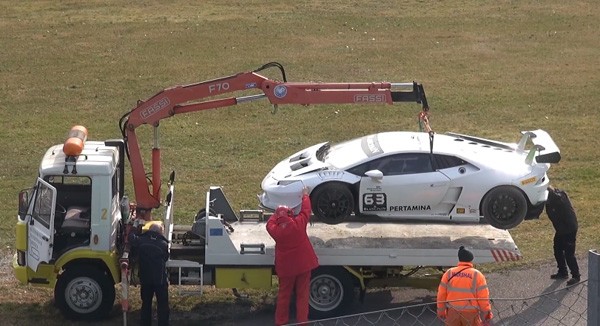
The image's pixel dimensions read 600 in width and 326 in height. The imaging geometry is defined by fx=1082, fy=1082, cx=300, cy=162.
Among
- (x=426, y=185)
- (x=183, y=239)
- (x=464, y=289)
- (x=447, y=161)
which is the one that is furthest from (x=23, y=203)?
(x=464, y=289)

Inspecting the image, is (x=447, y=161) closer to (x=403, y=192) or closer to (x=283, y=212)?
(x=403, y=192)

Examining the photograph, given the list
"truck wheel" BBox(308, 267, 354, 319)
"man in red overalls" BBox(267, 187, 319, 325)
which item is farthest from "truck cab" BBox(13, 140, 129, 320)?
"truck wheel" BBox(308, 267, 354, 319)

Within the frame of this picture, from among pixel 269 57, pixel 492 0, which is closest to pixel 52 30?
pixel 269 57

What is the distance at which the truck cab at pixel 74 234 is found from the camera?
44.8 ft

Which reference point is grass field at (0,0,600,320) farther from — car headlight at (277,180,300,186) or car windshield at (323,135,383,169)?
car windshield at (323,135,383,169)

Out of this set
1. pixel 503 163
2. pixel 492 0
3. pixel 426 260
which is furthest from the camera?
pixel 492 0

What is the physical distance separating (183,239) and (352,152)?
2652 mm

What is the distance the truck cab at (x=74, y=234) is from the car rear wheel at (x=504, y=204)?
497cm

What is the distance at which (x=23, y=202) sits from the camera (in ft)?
45.8

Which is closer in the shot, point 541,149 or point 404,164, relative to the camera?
point 404,164

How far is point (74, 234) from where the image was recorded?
45.9 feet

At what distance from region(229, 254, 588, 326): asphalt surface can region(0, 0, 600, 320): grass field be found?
743 mm

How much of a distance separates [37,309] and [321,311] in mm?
3910

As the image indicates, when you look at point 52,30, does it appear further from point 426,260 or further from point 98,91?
point 426,260
